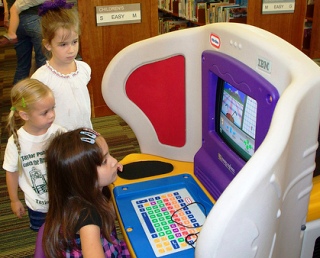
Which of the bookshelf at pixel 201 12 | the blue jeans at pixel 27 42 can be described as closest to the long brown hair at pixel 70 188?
the blue jeans at pixel 27 42

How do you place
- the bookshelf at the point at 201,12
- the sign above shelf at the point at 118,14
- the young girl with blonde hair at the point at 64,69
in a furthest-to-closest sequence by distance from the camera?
the bookshelf at the point at 201,12
the sign above shelf at the point at 118,14
the young girl with blonde hair at the point at 64,69

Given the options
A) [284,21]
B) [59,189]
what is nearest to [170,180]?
[59,189]

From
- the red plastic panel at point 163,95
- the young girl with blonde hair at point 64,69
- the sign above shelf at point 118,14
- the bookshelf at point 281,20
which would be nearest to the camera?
the red plastic panel at point 163,95

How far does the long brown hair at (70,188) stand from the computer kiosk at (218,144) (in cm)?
12

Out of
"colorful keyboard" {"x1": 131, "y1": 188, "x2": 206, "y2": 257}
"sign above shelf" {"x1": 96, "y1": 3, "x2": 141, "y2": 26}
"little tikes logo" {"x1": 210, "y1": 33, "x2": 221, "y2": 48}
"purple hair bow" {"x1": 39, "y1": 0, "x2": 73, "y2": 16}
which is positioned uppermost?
"purple hair bow" {"x1": 39, "y1": 0, "x2": 73, "y2": 16}

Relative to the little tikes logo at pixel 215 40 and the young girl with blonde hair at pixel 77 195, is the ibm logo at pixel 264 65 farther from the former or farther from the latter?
the young girl with blonde hair at pixel 77 195

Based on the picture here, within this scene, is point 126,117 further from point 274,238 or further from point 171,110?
point 274,238

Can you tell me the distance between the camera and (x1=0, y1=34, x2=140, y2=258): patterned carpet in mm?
2133

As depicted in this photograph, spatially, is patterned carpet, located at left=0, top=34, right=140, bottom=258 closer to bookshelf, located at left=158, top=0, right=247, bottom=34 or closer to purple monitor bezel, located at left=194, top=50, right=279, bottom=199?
purple monitor bezel, located at left=194, top=50, right=279, bottom=199

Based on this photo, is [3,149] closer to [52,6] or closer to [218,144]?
[52,6]

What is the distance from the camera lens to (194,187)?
139 cm

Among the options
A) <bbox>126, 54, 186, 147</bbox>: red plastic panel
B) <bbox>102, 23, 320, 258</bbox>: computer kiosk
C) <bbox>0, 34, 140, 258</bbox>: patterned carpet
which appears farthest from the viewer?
<bbox>0, 34, 140, 258</bbox>: patterned carpet

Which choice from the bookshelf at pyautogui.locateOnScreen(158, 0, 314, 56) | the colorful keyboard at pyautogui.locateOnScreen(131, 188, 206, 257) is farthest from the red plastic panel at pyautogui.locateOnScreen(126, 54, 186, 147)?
the bookshelf at pyautogui.locateOnScreen(158, 0, 314, 56)

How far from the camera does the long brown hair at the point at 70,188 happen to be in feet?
3.78
